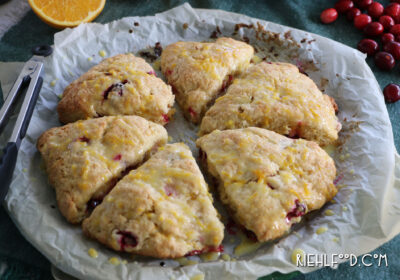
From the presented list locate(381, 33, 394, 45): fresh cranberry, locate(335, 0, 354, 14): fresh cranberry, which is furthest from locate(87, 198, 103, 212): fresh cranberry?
locate(335, 0, 354, 14): fresh cranberry

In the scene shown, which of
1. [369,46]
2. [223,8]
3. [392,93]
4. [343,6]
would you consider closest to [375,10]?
[343,6]

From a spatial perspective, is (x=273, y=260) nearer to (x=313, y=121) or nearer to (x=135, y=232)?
(x=135, y=232)

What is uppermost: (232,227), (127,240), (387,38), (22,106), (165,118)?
(387,38)

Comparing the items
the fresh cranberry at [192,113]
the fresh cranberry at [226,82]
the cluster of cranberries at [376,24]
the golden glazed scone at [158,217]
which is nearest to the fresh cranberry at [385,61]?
the cluster of cranberries at [376,24]

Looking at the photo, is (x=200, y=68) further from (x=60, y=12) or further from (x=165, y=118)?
(x=60, y=12)

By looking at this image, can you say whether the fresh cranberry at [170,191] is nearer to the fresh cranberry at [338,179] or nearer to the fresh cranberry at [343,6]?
the fresh cranberry at [338,179]

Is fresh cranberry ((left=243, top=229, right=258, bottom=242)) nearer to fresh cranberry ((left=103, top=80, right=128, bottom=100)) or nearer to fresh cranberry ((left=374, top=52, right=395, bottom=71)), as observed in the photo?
fresh cranberry ((left=103, top=80, right=128, bottom=100))

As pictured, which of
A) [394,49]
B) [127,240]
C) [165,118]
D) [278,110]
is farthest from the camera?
[394,49]
